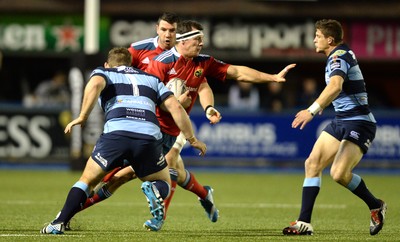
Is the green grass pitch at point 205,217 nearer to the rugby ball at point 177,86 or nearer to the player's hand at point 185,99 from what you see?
the player's hand at point 185,99

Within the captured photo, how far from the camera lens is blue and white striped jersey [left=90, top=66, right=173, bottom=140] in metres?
9.84

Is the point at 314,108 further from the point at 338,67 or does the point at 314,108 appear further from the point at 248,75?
the point at 248,75

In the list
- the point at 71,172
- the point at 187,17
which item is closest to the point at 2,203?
the point at 71,172

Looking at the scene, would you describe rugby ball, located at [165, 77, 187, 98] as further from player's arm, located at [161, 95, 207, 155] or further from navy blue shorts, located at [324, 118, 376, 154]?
navy blue shorts, located at [324, 118, 376, 154]

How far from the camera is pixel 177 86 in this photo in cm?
1113

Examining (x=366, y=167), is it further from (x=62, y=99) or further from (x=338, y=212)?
(x=338, y=212)

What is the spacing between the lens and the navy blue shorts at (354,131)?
34.9ft

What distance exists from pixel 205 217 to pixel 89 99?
12.0 ft

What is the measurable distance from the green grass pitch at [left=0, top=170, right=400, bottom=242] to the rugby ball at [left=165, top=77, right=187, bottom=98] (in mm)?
1504

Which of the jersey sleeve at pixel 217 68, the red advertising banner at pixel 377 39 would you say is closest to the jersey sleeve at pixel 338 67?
the jersey sleeve at pixel 217 68

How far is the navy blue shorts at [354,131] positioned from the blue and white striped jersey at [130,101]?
192 centimetres

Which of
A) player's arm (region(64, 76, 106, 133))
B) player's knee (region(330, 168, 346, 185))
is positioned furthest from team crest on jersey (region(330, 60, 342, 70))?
player's arm (region(64, 76, 106, 133))

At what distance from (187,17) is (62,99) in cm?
403

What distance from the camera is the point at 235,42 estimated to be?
2570 centimetres
